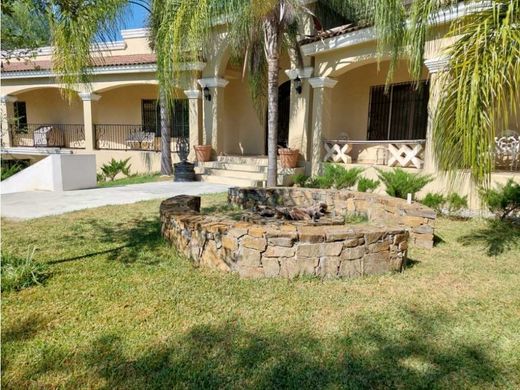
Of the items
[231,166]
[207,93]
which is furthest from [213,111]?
[231,166]

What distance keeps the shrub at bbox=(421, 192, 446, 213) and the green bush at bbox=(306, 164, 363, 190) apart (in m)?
1.88

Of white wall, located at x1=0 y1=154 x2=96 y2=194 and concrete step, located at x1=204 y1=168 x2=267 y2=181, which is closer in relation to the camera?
white wall, located at x1=0 y1=154 x2=96 y2=194

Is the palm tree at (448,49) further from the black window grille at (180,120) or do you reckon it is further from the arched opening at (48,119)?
the arched opening at (48,119)

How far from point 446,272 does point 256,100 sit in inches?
314

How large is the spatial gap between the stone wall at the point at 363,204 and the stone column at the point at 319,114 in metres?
3.09

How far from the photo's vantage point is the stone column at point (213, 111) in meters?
12.8

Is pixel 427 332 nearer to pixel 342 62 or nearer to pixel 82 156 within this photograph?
pixel 342 62

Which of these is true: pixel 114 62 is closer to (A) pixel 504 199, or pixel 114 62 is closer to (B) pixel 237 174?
(B) pixel 237 174

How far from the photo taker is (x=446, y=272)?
4.47 metres

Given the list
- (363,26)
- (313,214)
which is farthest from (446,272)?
→ (363,26)

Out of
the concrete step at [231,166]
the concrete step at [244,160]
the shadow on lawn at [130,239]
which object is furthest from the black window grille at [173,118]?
the shadow on lawn at [130,239]

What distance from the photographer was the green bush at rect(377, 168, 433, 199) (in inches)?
302

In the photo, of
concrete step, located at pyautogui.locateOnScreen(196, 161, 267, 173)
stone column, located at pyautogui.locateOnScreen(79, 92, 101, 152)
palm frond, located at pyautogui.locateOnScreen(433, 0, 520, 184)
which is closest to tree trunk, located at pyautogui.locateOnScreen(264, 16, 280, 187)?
concrete step, located at pyautogui.locateOnScreen(196, 161, 267, 173)

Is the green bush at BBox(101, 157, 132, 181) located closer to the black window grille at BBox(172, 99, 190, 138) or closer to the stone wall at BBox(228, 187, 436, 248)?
the black window grille at BBox(172, 99, 190, 138)
